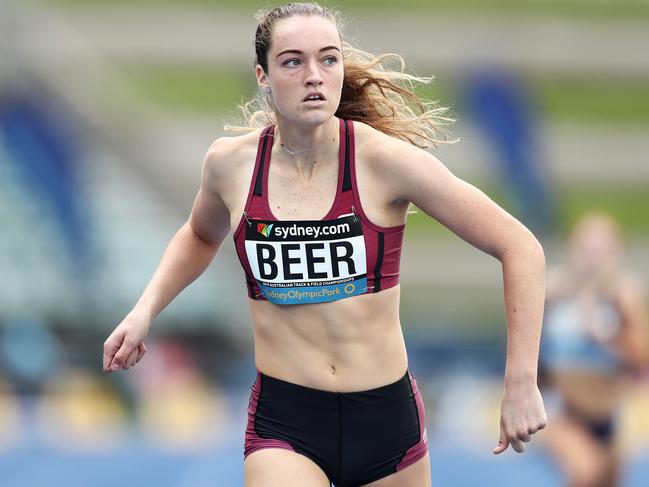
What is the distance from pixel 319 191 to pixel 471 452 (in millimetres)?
7239

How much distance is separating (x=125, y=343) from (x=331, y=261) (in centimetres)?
73

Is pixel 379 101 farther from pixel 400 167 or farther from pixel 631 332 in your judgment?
pixel 631 332

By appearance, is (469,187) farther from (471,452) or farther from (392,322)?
(471,452)

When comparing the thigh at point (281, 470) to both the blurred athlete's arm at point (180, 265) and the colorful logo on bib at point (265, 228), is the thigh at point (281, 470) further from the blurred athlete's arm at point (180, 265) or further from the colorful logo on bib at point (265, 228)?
the colorful logo on bib at point (265, 228)

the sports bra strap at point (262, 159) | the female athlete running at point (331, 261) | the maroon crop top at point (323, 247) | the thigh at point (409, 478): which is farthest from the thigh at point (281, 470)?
the sports bra strap at point (262, 159)

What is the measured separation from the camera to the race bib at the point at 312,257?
11.8ft

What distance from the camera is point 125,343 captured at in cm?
383

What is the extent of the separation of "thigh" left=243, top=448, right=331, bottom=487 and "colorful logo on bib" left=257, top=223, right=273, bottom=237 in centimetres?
65

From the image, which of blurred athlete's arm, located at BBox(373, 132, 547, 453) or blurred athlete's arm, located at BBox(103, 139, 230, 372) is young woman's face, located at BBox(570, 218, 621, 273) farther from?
blurred athlete's arm, located at BBox(373, 132, 547, 453)

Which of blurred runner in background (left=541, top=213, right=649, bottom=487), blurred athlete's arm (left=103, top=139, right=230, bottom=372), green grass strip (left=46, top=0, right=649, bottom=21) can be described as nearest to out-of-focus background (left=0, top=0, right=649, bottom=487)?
green grass strip (left=46, top=0, right=649, bottom=21)

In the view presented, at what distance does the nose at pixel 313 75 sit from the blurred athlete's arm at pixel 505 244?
291mm

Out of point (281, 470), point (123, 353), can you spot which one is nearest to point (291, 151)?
point (123, 353)

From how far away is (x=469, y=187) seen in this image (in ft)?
11.6

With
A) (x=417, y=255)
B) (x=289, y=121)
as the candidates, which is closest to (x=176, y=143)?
(x=417, y=255)
